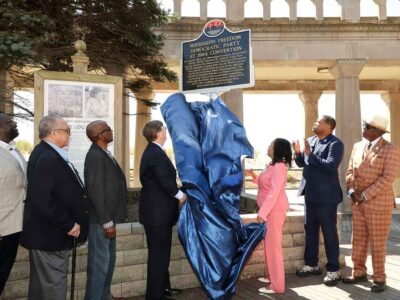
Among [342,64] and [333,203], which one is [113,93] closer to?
[333,203]

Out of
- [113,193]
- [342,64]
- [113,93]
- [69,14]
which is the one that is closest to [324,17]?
[342,64]

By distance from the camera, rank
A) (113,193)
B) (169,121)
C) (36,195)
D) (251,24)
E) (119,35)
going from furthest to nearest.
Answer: (251,24)
(119,35)
(169,121)
(113,193)
(36,195)

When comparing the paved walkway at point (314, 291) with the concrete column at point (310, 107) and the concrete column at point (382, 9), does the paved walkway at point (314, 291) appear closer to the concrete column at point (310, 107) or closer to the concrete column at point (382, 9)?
the concrete column at point (382, 9)

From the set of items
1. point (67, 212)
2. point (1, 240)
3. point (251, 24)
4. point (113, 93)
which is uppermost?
point (251, 24)

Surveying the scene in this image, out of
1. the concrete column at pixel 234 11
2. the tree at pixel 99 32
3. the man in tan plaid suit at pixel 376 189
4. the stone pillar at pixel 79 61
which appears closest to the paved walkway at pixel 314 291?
the man in tan plaid suit at pixel 376 189

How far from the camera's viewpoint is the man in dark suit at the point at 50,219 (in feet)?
11.2

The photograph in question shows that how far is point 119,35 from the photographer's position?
786cm

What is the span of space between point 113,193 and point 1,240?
108 centimetres

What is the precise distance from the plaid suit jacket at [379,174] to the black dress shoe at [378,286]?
91 centimetres

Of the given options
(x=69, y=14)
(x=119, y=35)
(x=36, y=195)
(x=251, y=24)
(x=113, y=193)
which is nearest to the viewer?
(x=36, y=195)

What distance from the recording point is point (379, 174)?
5.04 m

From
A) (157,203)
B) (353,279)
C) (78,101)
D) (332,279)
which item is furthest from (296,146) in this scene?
(78,101)

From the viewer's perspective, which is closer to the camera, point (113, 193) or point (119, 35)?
point (113, 193)

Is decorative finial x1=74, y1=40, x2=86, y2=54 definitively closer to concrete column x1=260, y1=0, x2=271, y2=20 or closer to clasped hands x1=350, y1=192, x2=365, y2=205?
clasped hands x1=350, y1=192, x2=365, y2=205
